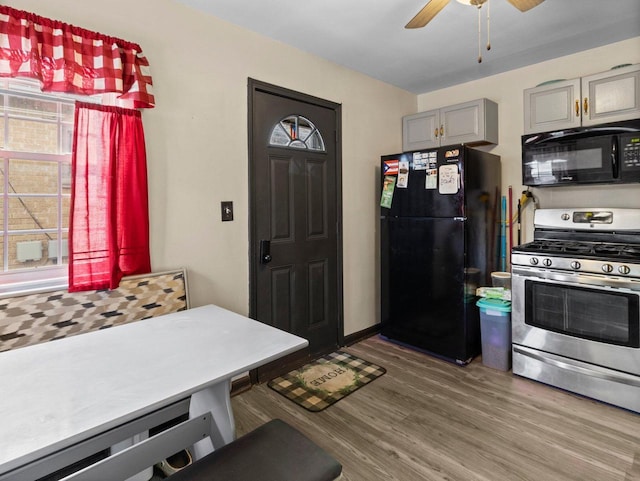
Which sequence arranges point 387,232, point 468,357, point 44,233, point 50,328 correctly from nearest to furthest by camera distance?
point 50,328 < point 44,233 < point 468,357 < point 387,232

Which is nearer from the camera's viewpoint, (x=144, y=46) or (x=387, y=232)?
(x=144, y=46)

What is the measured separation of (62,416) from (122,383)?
19 centimetres

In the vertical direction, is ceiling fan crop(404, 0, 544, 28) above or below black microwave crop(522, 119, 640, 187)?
above

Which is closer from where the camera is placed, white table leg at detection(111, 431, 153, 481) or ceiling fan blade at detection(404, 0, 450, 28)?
white table leg at detection(111, 431, 153, 481)

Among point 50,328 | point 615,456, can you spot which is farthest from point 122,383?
point 615,456

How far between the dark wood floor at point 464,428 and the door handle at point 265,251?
92 centimetres

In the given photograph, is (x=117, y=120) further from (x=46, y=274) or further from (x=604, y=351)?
(x=604, y=351)

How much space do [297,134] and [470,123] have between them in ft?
5.45

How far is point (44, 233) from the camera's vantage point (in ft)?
6.31

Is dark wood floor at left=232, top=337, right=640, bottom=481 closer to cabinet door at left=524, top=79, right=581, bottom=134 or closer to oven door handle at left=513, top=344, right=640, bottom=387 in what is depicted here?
oven door handle at left=513, top=344, right=640, bottom=387

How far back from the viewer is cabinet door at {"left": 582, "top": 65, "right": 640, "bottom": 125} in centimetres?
265

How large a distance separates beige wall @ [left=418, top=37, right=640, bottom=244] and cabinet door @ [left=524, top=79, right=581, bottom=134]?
27 cm

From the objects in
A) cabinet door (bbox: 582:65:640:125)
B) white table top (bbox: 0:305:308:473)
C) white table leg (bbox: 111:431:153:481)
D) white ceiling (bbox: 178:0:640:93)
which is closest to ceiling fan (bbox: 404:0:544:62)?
white ceiling (bbox: 178:0:640:93)

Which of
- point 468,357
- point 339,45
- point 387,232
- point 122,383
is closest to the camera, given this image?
point 122,383
